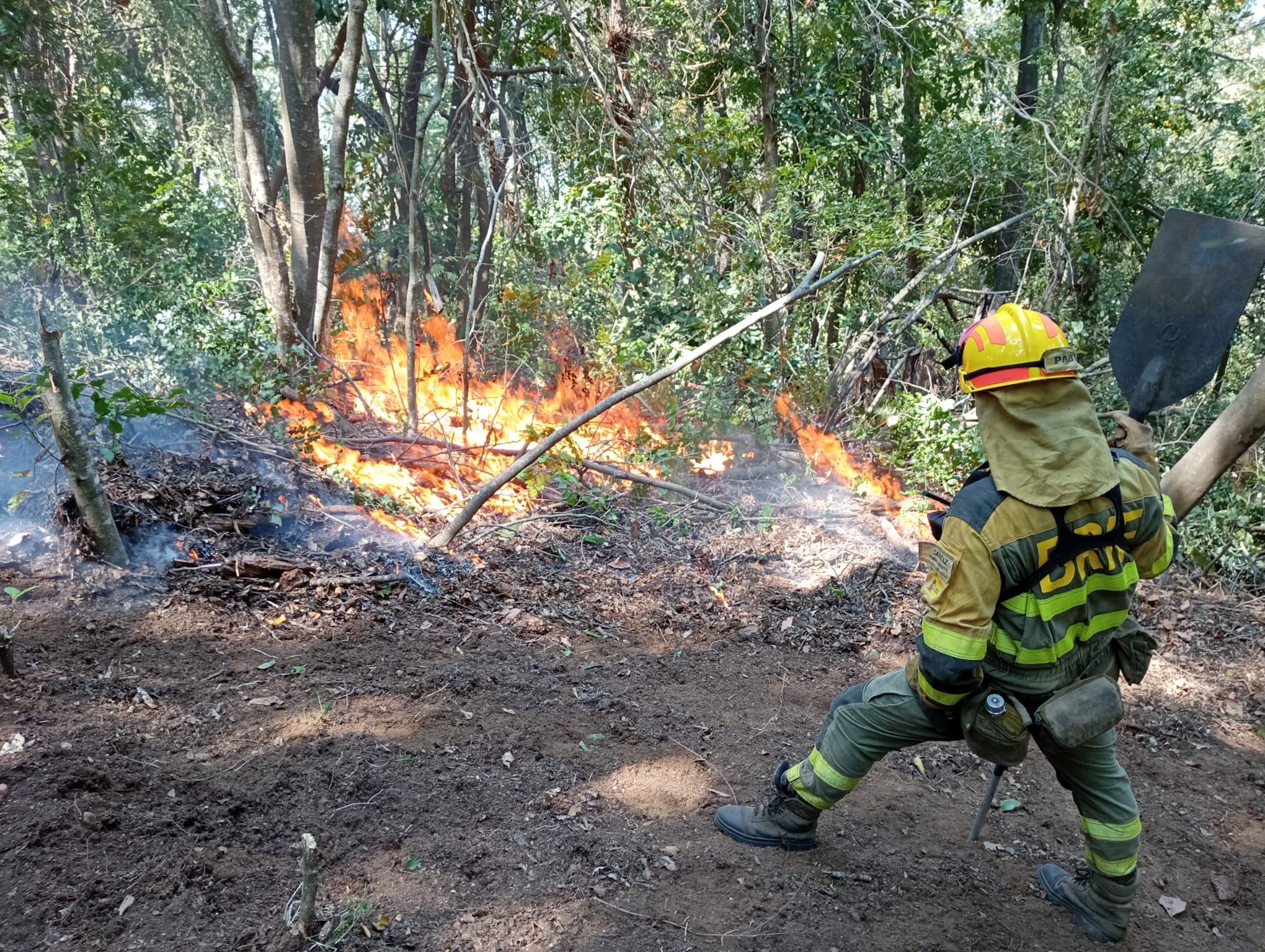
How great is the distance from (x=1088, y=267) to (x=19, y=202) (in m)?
12.3

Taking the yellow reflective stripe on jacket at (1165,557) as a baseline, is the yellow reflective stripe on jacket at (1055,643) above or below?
below

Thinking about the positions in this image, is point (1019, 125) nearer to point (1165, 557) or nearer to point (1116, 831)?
point (1165, 557)

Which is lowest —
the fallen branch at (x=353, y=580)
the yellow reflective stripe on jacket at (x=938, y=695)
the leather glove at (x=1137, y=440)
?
the fallen branch at (x=353, y=580)

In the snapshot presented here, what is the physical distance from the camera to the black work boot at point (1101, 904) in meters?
2.94

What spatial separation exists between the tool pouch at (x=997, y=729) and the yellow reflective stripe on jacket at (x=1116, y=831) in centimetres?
48

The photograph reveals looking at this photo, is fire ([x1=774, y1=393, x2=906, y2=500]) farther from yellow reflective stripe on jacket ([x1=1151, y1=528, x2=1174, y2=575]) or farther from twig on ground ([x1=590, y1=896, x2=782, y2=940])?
twig on ground ([x1=590, y1=896, x2=782, y2=940])

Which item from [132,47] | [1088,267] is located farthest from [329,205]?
[132,47]

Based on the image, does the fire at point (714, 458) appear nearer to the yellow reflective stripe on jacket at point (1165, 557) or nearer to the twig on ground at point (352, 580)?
the twig on ground at point (352, 580)

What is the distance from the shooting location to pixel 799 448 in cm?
827

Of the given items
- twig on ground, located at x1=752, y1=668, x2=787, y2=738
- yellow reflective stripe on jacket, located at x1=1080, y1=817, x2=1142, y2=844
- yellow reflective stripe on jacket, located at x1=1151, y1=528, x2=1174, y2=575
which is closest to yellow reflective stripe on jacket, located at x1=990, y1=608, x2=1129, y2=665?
yellow reflective stripe on jacket, located at x1=1151, y1=528, x2=1174, y2=575

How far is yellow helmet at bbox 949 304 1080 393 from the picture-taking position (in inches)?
98.7

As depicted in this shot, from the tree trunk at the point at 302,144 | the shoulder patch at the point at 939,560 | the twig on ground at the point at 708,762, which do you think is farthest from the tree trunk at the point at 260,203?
the shoulder patch at the point at 939,560

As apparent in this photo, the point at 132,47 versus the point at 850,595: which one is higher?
the point at 132,47

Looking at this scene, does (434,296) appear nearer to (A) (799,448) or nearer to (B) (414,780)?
(A) (799,448)
